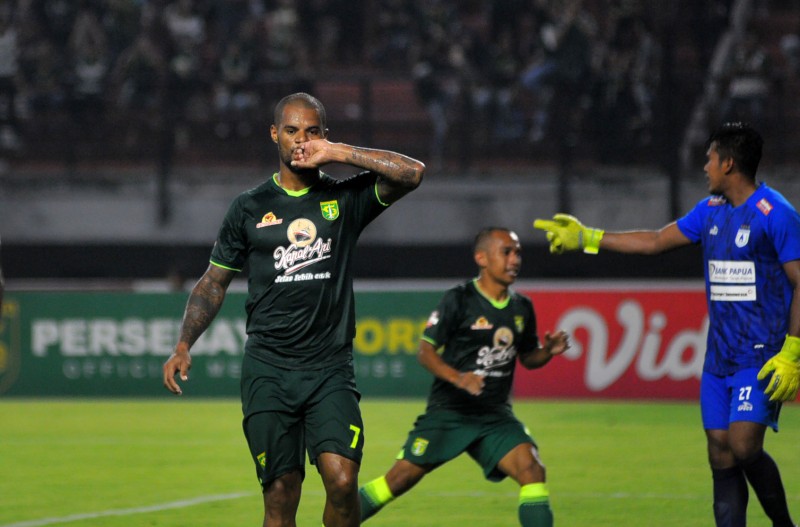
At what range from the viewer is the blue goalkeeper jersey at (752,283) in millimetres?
5820

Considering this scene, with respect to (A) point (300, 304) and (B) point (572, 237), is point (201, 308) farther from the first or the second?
(B) point (572, 237)

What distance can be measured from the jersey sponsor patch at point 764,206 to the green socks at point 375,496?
2.40 metres

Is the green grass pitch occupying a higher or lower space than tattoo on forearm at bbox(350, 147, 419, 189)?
lower

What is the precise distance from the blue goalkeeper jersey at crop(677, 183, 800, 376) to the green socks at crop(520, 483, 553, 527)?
3.50 ft

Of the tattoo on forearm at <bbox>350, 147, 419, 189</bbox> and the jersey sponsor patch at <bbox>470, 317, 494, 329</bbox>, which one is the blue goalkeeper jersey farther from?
the tattoo on forearm at <bbox>350, 147, 419, 189</bbox>

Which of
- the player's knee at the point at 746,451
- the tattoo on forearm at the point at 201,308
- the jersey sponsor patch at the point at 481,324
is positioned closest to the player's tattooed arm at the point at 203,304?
the tattoo on forearm at the point at 201,308

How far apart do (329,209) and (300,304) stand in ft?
1.40

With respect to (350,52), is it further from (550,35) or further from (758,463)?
(758,463)

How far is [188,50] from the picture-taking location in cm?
1819

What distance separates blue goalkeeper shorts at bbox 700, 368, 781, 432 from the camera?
5754 mm

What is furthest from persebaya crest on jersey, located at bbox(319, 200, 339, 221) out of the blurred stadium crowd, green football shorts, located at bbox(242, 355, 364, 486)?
the blurred stadium crowd

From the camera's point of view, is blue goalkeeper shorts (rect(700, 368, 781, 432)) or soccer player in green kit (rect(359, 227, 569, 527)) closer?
blue goalkeeper shorts (rect(700, 368, 781, 432))

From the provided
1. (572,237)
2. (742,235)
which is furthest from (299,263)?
(742,235)

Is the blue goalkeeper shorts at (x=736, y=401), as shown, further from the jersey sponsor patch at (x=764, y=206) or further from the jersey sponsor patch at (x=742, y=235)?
the jersey sponsor patch at (x=764, y=206)
